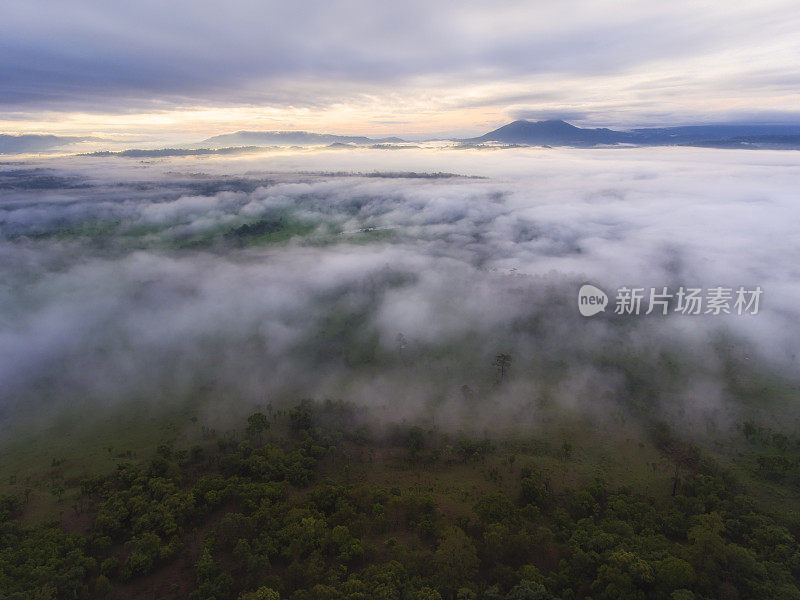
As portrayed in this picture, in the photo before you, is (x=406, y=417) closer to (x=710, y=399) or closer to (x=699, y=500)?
(x=699, y=500)

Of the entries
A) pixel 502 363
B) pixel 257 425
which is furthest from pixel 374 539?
pixel 502 363

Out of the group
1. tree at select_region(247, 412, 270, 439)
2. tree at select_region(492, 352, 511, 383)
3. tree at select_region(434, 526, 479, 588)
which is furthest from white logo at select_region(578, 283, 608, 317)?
tree at select_region(247, 412, 270, 439)

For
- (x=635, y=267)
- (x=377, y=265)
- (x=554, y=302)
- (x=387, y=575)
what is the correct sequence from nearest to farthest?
(x=387, y=575)
(x=554, y=302)
(x=635, y=267)
(x=377, y=265)

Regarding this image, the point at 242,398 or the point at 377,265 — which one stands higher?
the point at 377,265

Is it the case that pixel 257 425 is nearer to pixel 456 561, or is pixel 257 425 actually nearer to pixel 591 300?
pixel 456 561

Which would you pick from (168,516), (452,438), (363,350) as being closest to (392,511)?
(452,438)

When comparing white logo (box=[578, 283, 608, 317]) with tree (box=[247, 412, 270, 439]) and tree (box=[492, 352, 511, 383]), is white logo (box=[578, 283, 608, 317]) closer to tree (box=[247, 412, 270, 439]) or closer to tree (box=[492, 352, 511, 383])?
tree (box=[492, 352, 511, 383])
